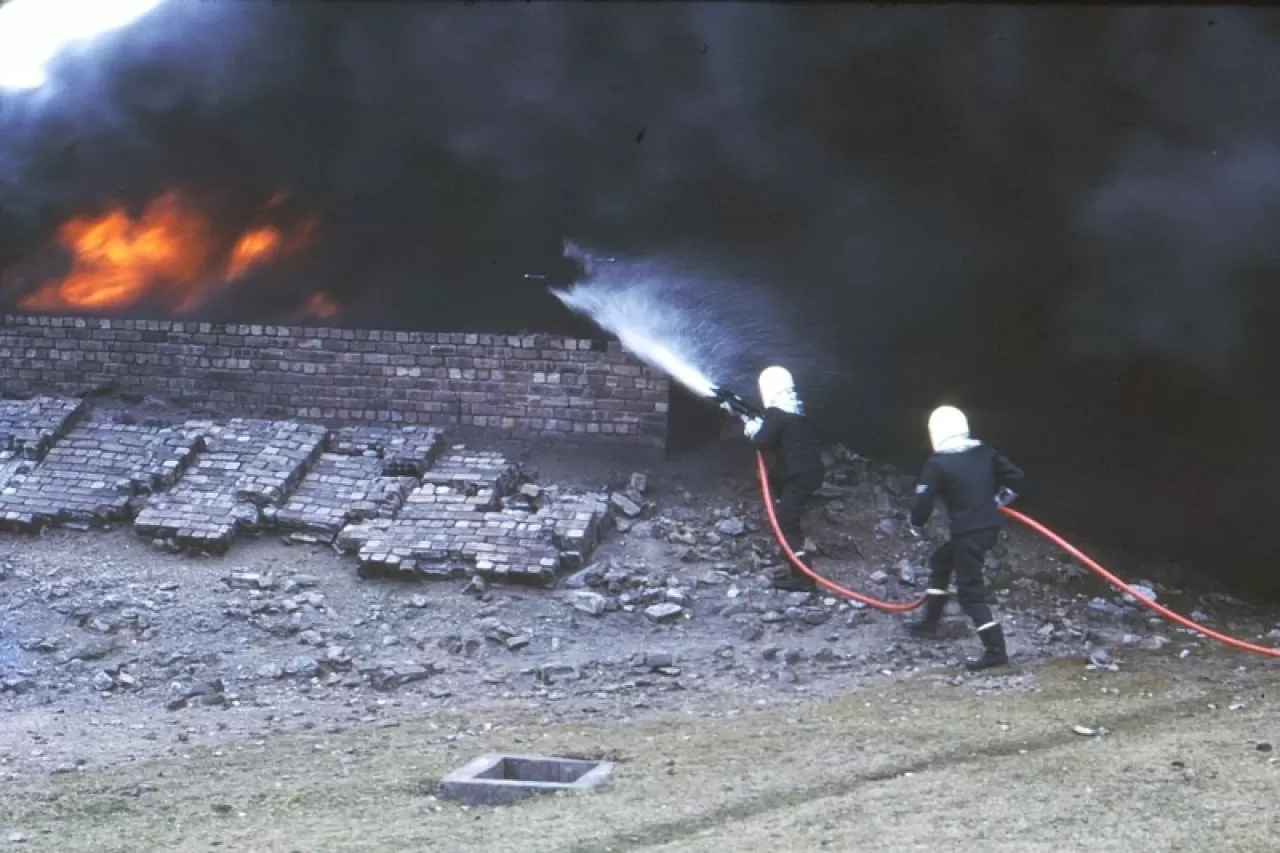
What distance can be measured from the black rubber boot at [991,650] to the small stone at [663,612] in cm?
176

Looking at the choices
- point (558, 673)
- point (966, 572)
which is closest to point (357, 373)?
point (558, 673)

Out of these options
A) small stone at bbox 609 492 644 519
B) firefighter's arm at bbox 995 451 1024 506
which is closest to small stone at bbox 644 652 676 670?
small stone at bbox 609 492 644 519

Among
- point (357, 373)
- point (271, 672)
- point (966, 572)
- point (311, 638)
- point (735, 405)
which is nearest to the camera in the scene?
point (271, 672)

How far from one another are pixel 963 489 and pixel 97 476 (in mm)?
5920

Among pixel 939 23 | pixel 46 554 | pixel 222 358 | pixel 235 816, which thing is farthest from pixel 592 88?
pixel 235 816

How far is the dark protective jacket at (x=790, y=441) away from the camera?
952 centimetres

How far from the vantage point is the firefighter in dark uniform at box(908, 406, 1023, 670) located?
8.36 m

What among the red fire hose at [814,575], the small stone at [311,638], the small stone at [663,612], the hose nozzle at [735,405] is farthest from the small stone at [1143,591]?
the small stone at [311,638]

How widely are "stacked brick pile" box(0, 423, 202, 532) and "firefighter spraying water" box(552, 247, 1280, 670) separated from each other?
3034 millimetres

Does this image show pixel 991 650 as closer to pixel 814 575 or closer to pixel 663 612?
pixel 814 575

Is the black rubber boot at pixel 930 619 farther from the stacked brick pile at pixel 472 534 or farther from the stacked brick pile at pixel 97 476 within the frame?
the stacked brick pile at pixel 97 476

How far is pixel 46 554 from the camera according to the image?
9.69m

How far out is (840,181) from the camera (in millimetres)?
10531

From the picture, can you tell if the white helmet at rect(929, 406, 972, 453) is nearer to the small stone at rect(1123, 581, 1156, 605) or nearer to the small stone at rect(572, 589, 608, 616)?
the small stone at rect(1123, 581, 1156, 605)
